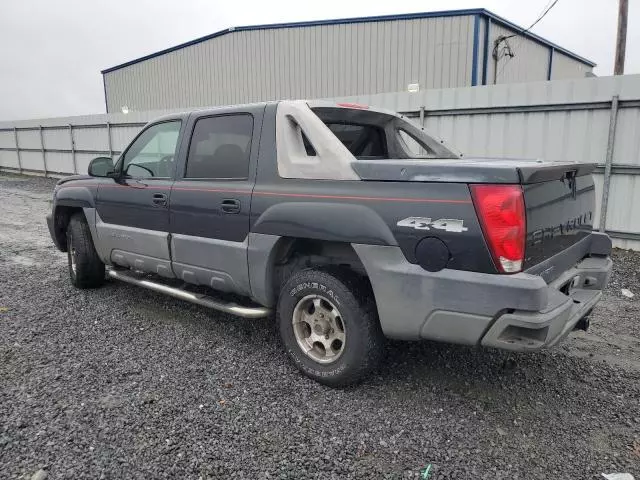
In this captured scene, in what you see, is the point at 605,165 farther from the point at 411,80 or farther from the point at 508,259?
the point at 411,80

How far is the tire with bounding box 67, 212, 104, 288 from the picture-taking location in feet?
16.8

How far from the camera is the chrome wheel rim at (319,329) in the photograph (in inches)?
124

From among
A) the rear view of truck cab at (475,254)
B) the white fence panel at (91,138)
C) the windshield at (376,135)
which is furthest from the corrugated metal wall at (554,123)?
the white fence panel at (91,138)

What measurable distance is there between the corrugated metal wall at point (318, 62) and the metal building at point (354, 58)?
0.03 meters

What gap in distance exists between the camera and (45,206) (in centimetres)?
1265

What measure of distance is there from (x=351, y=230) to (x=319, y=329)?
78 cm

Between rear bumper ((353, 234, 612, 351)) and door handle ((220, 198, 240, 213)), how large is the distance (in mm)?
1058

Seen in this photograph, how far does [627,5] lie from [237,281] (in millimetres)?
14411

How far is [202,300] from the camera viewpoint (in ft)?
12.8

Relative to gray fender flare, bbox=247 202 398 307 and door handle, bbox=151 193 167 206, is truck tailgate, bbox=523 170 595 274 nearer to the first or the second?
gray fender flare, bbox=247 202 398 307

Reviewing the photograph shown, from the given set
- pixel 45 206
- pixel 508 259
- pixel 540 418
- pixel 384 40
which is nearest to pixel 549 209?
pixel 508 259

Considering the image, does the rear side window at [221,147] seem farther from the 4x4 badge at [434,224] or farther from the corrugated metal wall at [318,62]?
Result: the corrugated metal wall at [318,62]

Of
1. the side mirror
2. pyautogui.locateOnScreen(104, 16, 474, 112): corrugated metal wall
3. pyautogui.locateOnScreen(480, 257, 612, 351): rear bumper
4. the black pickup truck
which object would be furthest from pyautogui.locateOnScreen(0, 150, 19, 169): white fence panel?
pyautogui.locateOnScreen(480, 257, 612, 351): rear bumper

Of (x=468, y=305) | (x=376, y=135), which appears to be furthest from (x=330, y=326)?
(x=376, y=135)
